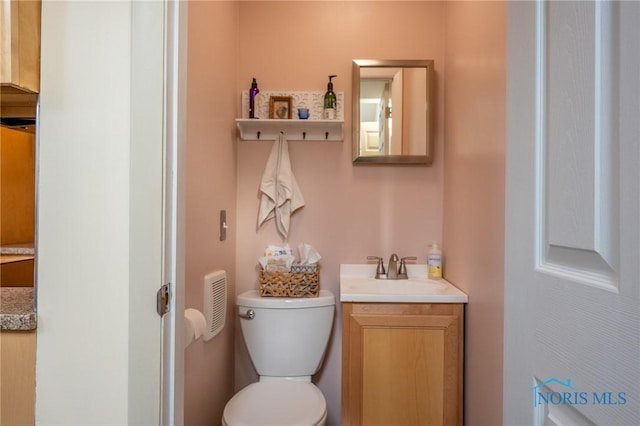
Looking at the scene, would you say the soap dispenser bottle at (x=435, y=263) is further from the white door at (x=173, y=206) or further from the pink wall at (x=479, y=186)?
the white door at (x=173, y=206)

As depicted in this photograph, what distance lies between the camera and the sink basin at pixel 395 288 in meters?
1.47

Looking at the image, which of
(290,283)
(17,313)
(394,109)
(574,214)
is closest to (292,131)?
(394,109)

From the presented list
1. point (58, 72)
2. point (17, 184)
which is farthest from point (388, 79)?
point (17, 184)

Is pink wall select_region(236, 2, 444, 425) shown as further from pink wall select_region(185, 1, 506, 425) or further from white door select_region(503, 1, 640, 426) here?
white door select_region(503, 1, 640, 426)

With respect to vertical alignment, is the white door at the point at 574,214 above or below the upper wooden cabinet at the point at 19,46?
below

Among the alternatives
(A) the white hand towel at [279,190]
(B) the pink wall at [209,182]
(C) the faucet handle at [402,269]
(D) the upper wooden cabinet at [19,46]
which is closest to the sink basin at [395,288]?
(C) the faucet handle at [402,269]

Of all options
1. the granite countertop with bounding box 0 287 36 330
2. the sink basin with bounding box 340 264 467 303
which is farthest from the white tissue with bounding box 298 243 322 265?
Answer: the granite countertop with bounding box 0 287 36 330

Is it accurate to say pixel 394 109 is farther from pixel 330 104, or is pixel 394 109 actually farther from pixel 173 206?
pixel 173 206

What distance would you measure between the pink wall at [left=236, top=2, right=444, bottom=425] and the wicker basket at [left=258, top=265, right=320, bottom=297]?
21 centimetres

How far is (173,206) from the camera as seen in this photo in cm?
76

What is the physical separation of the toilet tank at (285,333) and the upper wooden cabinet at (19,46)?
3.97ft

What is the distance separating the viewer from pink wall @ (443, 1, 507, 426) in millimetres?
1169

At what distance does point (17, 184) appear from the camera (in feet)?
2.82

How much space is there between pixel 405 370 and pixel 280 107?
1.39 m
